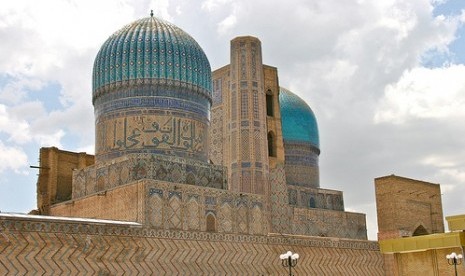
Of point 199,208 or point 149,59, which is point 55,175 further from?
point 199,208

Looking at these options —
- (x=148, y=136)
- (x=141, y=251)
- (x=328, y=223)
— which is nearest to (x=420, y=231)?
(x=328, y=223)

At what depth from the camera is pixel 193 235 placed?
10.8 meters

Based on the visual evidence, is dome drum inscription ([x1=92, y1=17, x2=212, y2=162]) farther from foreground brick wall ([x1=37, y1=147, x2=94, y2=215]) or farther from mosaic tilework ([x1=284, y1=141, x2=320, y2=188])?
mosaic tilework ([x1=284, y1=141, x2=320, y2=188])

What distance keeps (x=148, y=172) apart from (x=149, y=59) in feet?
7.86

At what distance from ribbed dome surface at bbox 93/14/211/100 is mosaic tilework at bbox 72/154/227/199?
1.66 metres

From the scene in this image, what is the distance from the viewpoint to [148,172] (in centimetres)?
1124

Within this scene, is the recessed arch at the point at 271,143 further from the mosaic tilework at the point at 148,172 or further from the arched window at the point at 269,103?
the mosaic tilework at the point at 148,172

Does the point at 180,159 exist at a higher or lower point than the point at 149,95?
lower

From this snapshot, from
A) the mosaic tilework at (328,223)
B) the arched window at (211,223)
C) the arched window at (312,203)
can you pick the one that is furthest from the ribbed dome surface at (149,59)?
the arched window at (312,203)

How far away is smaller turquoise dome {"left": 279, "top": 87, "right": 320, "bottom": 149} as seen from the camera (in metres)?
19.2

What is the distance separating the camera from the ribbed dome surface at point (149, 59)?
40.4ft

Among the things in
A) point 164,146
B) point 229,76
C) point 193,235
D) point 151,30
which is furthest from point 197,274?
point 229,76

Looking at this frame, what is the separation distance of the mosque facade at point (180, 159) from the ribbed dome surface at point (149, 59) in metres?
0.02

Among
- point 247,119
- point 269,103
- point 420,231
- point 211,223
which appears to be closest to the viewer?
point 211,223
